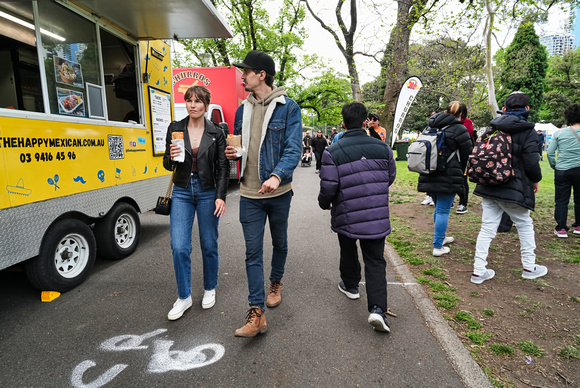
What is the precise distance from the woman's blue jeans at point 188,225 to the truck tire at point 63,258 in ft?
4.50

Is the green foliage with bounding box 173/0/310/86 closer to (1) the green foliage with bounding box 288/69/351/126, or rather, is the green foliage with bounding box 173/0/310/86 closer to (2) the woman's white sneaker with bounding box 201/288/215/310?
(1) the green foliage with bounding box 288/69/351/126

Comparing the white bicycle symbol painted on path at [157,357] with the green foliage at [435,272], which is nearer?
the white bicycle symbol painted on path at [157,357]

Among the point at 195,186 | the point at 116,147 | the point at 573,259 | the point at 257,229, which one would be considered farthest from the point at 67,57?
the point at 573,259

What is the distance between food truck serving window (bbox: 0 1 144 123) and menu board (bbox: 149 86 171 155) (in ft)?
0.80

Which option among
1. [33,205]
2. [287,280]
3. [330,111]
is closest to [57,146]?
[33,205]

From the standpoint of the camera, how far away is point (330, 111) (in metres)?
25.6

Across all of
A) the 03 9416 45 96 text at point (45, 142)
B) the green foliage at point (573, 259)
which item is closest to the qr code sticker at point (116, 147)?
the 03 9416 45 96 text at point (45, 142)

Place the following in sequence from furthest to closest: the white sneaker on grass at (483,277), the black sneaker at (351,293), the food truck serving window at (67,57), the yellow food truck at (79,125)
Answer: the white sneaker on grass at (483,277) → the food truck serving window at (67,57) → the black sneaker at (351,293) → the yellow food truck at (79,125)

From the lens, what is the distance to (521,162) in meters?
3.46

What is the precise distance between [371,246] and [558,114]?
4506cm

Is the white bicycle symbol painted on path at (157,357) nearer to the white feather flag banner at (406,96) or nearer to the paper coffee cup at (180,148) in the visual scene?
the paper coffee cup at (180,148)

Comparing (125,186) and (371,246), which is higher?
(125,186)

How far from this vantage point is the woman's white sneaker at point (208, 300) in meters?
3.15

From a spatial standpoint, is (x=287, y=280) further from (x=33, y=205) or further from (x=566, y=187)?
(x=566, y=187)
